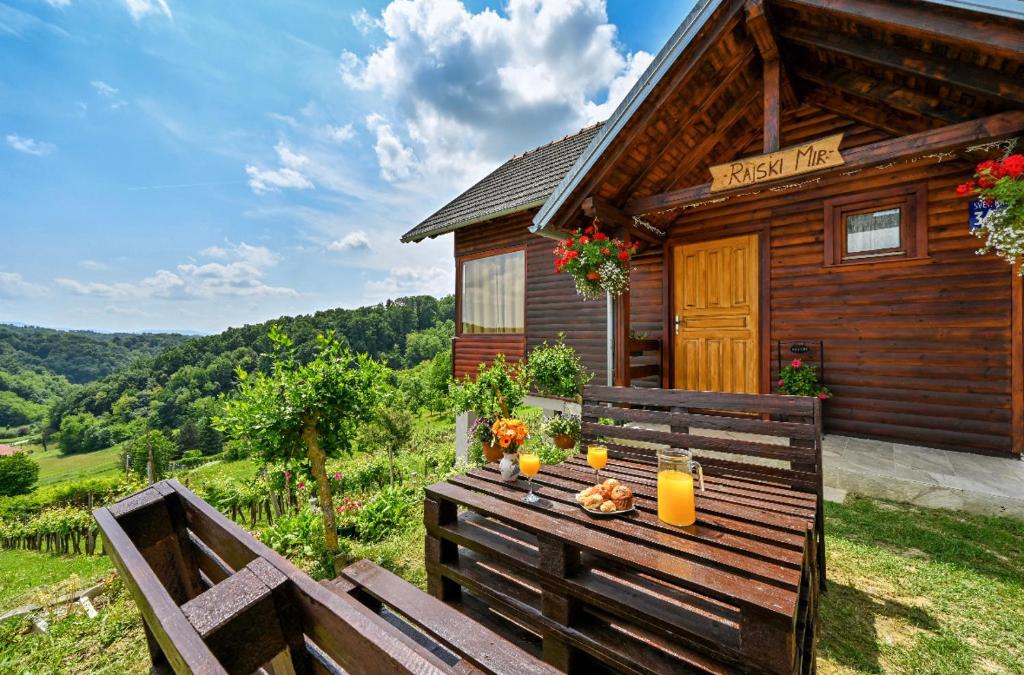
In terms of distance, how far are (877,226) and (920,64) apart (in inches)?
74.3

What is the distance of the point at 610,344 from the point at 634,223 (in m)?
1.59

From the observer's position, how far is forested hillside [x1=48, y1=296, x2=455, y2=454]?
139 feet

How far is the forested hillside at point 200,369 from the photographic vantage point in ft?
139

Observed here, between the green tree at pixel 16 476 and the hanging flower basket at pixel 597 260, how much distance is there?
4204 centimetres

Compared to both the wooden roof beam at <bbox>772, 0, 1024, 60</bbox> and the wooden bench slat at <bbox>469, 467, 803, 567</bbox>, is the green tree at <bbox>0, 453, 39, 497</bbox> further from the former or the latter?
the wooden roof beam at <bbox>772, 0, 1024, 60</bbox>

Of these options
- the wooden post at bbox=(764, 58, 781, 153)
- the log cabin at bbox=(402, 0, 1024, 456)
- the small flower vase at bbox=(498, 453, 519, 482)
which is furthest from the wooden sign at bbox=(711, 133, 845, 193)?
the small flower vase at bbox=(498, 453, 519, 482)

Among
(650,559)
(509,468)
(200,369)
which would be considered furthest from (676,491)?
(200,369)

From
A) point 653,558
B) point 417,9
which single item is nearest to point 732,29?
point 653,558

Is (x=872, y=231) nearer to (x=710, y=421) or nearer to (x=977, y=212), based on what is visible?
(x=977, y=212)

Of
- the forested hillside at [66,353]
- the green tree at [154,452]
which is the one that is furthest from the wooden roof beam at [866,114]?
the forested hillside at [66,353]

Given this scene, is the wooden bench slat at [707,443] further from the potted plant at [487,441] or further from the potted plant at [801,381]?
the potted plant at [801,381]

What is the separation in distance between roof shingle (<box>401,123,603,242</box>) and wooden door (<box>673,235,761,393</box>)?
263 cm

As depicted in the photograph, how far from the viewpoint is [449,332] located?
47.9 m

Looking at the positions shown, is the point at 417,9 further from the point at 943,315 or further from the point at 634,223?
the point at 943,315
